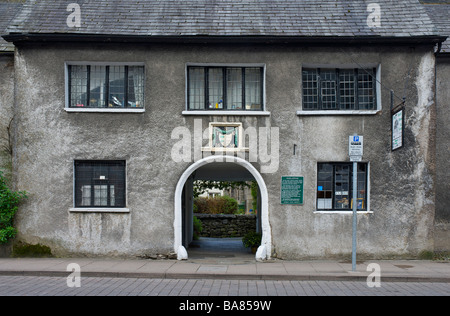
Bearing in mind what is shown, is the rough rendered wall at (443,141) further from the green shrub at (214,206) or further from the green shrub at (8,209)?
the green shrub at (214,206)

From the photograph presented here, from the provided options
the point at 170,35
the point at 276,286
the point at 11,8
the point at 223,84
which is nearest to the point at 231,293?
the point at 276,286

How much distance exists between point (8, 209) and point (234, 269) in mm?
6817

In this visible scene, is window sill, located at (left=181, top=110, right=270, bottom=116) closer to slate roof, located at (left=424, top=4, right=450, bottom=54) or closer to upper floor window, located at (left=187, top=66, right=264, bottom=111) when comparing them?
upper floor window, located at (left=187, top=66, right=264, bottom=111)

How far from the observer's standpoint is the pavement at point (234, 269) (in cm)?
1042

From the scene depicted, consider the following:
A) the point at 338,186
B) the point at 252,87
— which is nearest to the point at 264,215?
the point at 338,186

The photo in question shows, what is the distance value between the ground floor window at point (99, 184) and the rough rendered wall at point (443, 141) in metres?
9.86

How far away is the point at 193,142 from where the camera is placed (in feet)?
43.0

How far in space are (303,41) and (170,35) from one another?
12.8ft

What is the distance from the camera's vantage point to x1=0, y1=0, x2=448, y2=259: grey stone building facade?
12.9 meters

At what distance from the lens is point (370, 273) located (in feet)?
34.9

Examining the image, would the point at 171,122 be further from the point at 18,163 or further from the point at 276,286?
the point at 276,286

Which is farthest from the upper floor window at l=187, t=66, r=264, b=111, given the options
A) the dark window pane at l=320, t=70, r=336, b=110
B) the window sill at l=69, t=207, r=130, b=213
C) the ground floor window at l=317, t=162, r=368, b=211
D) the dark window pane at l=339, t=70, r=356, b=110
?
the window sill at l=69, t=207, r=130, b=213

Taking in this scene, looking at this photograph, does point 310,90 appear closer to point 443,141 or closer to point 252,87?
point 252,87

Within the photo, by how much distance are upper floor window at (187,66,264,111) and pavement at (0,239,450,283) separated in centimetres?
469
